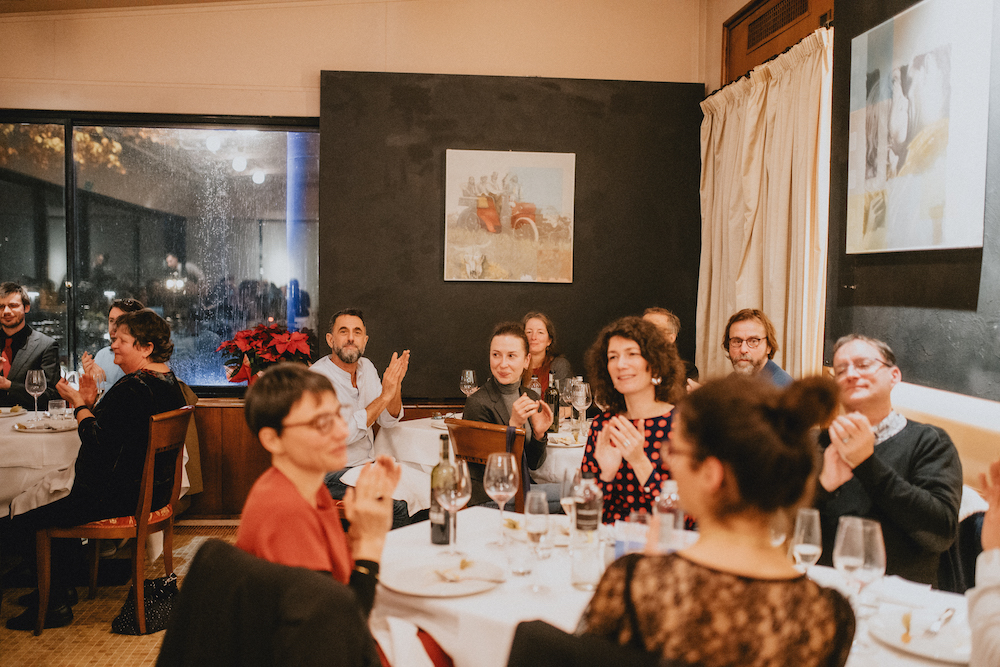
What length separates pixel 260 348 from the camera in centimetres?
495

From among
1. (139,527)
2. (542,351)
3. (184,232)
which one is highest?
(184,232)

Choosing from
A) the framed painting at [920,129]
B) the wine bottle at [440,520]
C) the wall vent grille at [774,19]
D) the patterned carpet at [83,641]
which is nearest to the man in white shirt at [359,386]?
the patterned carpet at [83,641]

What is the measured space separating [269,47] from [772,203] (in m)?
3.69

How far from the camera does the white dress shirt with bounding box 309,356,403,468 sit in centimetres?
391

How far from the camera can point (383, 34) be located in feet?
17.6

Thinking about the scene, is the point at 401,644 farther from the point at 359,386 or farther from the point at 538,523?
the point at 359,386

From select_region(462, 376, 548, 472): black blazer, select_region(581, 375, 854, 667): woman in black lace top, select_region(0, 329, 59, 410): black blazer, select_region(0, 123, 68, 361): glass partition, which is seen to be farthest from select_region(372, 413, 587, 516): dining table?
select_region(0, 123, 68, 361): glass partition

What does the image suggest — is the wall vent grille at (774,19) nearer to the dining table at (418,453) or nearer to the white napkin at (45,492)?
the dining table at (418,453)

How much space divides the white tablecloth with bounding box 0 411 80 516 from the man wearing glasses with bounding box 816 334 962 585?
3.27 meters

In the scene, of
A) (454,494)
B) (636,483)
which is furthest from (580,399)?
(454,494)

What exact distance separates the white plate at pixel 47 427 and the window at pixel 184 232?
1.81 meters

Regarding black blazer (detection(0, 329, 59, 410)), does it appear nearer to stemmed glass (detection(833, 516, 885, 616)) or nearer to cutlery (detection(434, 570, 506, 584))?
cutlery (detection(434, 570, 506, 584))

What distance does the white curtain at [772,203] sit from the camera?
3.98 m

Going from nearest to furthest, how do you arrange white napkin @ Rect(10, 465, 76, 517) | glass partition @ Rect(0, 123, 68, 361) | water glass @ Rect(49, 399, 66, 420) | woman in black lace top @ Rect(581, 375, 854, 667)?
woman in black lace top @ Rect(581, 375, 854, 667) < white napkin @ Rect(10, 465, 76, 517) < water glass @ Rect(49, 399, 66, 420) < glass partition @ Rect(0, 123, 68, 361)
